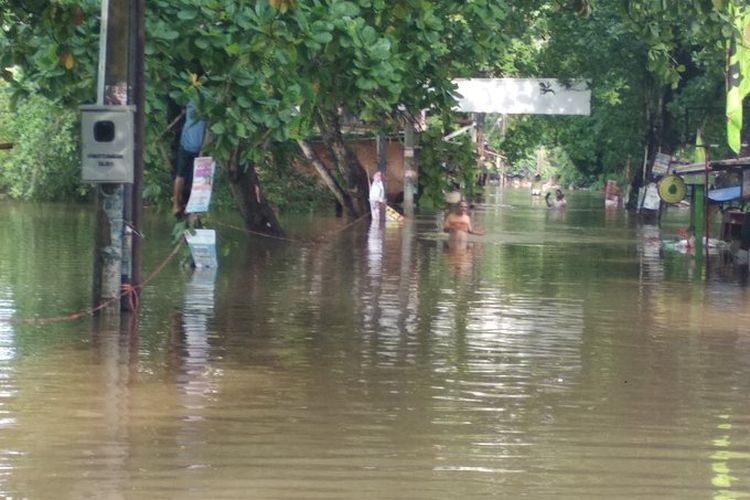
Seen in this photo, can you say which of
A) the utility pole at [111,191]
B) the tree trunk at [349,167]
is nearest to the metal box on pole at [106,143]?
the utility pole at [111,191]

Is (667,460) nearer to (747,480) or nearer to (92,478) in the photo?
(747,480)

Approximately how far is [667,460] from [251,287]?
10699 mm

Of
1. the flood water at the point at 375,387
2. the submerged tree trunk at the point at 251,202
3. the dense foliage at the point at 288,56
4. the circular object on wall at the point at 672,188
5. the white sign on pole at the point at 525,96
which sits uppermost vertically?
the white sign on pole at the point at 525,96

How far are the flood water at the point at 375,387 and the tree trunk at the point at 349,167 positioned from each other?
16265 millimetres

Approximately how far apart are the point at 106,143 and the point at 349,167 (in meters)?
27.3

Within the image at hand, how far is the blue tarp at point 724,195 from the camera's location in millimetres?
27956

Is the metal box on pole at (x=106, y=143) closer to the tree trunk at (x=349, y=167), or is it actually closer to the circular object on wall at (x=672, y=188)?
the circular object on wall at (x=672, y=188)

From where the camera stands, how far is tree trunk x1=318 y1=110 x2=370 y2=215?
37219 millimetres

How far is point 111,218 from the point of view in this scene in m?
13.7

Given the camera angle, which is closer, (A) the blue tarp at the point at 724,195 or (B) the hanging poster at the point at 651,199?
(A) the blue tarp at the point at 724,195

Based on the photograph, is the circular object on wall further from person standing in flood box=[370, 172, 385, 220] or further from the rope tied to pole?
the rope tied to pole

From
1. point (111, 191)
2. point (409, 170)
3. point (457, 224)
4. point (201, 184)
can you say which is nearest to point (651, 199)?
point (409, 170)

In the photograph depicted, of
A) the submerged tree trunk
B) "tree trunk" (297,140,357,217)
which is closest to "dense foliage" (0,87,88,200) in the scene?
"tree trunk" (297,140,357,217)

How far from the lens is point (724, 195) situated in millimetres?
28484
